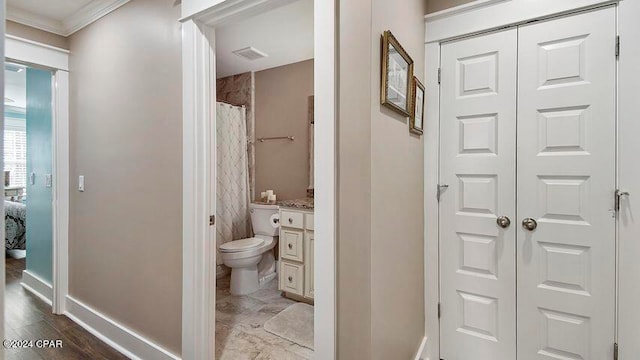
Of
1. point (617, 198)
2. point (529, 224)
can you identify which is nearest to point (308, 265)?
point (529, 224)

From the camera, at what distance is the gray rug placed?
2.12 m

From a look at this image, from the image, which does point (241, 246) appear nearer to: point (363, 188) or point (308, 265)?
point (308, 265)

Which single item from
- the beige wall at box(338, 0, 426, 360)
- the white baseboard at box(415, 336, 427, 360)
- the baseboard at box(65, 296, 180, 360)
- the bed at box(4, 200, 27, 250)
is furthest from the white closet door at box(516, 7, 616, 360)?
the bed at box(4, 200, 27, 250)

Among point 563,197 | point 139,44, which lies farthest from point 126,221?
point 563,197

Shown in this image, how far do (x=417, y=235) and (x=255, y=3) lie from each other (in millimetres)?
1526

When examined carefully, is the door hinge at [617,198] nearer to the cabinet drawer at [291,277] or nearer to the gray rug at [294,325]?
the gray rug at [294,325]

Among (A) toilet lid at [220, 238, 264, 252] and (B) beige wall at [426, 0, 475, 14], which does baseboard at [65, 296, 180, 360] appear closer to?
(A) toilet lid at [220, 238, 264, 252]

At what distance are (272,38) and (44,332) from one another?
2989 mm

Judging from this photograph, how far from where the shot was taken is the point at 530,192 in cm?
162

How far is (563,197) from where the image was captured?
155 cm

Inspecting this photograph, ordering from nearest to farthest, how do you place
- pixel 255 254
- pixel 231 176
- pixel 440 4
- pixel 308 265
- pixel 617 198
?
1. pixel 617 198
2. pixel 440 4
3. pixel 308 265
4. pixel 255 254
5. pixel 231 176

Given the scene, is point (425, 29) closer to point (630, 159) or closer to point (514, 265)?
point (630, 159)

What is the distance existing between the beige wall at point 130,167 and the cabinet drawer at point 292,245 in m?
1.09

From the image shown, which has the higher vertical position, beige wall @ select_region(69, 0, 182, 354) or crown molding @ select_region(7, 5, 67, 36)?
crown molding @ select_region(7, 5, 67, 36)
